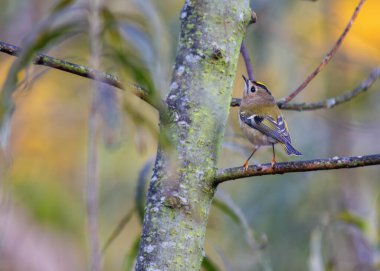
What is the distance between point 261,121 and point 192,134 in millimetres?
1049

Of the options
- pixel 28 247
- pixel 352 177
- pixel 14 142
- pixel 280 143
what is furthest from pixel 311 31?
pixel 280 143

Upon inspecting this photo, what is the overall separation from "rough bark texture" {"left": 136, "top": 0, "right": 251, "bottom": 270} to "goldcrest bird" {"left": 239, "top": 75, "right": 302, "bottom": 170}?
60 cm

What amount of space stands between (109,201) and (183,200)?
376 cm

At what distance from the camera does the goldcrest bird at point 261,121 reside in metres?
2.45

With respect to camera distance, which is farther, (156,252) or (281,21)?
(281,21)

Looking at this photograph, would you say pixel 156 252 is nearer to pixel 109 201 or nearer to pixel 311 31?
pixel 109 201

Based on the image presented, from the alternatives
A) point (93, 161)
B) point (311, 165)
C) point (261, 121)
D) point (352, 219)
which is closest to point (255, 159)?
point (352, 219)

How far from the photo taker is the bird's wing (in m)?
2.47

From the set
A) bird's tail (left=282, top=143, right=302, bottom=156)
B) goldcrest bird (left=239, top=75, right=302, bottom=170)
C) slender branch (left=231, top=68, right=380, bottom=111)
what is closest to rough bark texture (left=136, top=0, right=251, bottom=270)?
slender branch (left=231, top=68, right=380, bottom=111)

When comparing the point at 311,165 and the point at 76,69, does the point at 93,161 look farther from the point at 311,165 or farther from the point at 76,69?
the point at 311,165

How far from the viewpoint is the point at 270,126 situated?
2559 millimetres

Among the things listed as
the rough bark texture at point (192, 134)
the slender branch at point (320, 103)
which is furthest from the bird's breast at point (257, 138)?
the rough bark texture at point (192, 134)

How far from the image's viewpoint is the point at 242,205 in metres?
4.80

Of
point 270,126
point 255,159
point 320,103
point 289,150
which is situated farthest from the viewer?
point 255,159
